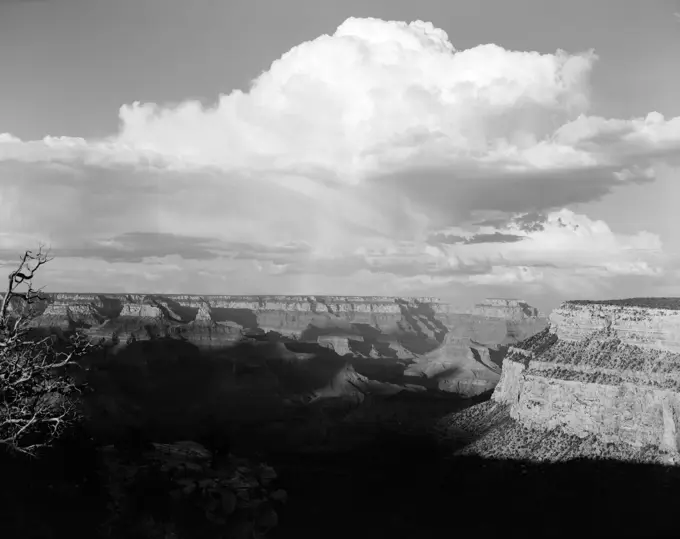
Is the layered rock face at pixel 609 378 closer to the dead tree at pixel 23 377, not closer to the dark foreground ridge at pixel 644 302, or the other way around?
the dark foreground ridge at pixel 644 302

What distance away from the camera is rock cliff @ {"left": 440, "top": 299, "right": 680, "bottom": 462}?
3457 inches

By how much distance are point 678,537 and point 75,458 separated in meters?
69.1

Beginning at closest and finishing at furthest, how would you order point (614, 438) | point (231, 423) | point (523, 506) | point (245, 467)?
point (523, 506)
point (614, 438)
point (245, 467)
point (231, 423)

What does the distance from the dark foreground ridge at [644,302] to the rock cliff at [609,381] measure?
0.15 metres

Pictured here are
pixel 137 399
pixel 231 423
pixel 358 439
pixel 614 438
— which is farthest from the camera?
pixel 137 399

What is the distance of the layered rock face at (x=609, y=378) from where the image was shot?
8812 centimetres

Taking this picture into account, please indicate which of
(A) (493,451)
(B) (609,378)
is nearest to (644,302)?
(B) (609,378)

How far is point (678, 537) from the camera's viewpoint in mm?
67750

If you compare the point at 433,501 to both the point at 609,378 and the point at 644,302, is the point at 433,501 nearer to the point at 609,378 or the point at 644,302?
the point at 609,378

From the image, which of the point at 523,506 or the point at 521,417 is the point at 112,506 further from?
the point at 521,417

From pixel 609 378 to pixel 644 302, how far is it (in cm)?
2147

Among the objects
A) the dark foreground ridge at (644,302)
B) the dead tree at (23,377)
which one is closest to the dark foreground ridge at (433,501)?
the dark foreground ridge at (644,302)

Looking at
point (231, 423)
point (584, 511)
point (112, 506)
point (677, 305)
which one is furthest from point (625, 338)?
point (231, 423)

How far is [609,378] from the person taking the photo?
9631 cm
